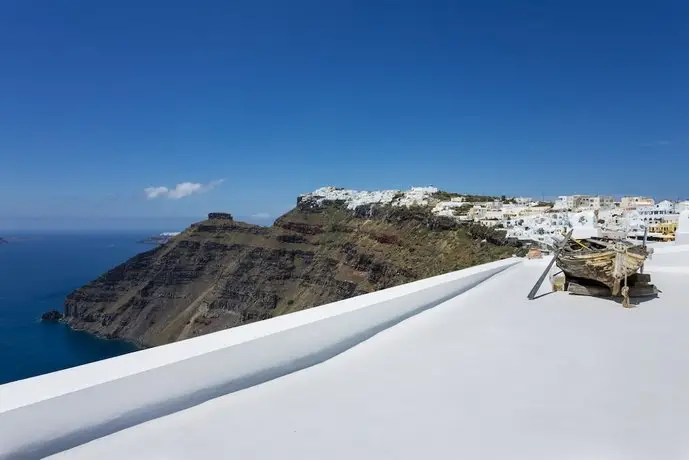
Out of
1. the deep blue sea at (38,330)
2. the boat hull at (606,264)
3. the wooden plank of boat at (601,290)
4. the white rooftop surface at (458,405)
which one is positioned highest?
the boat hull at (606,264)

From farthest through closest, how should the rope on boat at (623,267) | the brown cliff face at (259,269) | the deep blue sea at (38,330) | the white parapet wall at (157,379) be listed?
the deep blue sea at (38,330)
the brown cliff face at (259,269)
the rope on boat at (623,267)
the white parapet wall at (157,379)

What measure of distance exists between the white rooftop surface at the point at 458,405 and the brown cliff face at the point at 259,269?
24.8 metres

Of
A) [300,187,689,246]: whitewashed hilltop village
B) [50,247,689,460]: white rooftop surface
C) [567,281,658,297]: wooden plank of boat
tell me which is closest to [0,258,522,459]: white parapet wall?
[50,247,689,460]: white rooftop surface

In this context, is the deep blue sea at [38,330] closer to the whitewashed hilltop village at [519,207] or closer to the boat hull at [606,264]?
the boat hull at [606,264]

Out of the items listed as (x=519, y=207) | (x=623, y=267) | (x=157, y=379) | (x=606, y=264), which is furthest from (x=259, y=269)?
(x=157, y=379)

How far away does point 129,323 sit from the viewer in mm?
52531

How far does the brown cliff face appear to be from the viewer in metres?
34.0

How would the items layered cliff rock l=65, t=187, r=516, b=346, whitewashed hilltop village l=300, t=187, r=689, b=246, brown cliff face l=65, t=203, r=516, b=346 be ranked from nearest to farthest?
whitewashed hilltop village l=300, t=187, r=689, b=246 < layered cliff rock l=65, t=187, r=516, b=346 < brown cliff face l=65, t=203, r=516, b=346

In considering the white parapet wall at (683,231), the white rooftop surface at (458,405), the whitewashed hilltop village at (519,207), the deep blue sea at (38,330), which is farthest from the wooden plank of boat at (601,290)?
the deep blue sea at (38,330)

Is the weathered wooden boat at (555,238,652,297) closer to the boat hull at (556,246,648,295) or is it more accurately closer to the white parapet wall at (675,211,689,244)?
the boat hull at (556,246,648,295)

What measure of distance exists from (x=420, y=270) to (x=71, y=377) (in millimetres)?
28623

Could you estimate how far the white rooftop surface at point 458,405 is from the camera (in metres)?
1.27

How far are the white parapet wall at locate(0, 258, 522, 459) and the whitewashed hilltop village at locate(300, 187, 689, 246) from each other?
12.4 meters

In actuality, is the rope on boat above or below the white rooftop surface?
above
